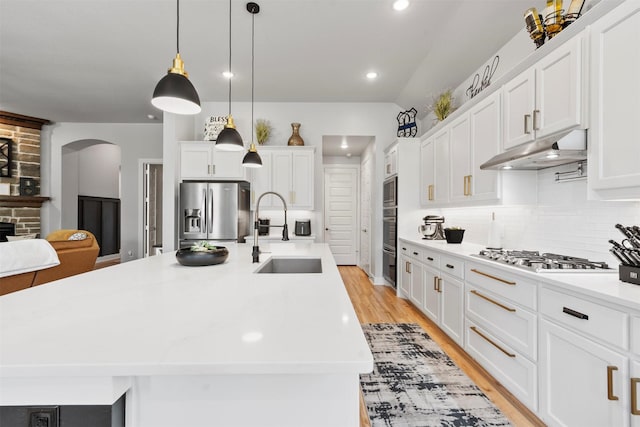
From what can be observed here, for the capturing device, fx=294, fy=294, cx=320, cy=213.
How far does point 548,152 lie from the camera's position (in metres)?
1.75

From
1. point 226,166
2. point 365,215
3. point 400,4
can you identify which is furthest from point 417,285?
point 226,166

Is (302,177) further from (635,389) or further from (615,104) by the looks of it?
(635,389)

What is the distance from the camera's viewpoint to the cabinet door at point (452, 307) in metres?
2.58

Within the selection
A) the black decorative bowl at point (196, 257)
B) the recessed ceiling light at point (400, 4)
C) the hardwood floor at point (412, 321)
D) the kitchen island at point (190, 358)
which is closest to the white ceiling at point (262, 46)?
the recessed ceiling light at point (400, 4)

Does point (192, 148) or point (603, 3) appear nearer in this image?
point (603, 3)

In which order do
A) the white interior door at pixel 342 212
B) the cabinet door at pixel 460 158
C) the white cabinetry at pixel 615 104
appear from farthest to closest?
the white interior door at pixel 342 212 → the cabinet door at pixel 460 158 → the white cabinetry at pixel 615 104

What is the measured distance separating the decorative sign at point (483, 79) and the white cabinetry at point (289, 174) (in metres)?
2.29

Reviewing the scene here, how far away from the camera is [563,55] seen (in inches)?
70.0

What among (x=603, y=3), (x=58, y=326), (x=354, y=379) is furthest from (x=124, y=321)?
(x=603, y=3)

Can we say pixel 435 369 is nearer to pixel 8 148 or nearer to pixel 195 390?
pixel 195 390

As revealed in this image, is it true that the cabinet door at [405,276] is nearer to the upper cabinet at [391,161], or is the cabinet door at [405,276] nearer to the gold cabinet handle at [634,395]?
the upper cabinet at [391,161]

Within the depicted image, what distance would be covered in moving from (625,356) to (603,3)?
5.51 ft

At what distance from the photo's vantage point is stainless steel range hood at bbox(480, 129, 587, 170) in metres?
1.66

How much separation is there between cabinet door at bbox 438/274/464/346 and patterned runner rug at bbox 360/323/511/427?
21cm
